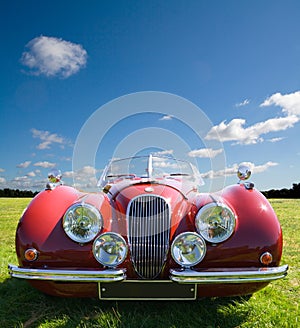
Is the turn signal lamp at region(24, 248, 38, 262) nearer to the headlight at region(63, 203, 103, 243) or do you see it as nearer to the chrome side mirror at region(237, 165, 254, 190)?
the headlight at region(63, 203, 103, 243)

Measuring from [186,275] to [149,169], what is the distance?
2018 millimetres

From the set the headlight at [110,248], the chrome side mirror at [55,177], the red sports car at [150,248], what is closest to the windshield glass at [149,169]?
the chrome side mirror at [55,177]

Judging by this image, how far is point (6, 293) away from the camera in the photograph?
14.5ft

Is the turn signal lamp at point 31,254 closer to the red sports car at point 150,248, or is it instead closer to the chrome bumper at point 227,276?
the red sports car at point 150,248

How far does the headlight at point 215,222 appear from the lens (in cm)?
340

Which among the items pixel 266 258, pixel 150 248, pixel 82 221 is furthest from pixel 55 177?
pixel 266 258

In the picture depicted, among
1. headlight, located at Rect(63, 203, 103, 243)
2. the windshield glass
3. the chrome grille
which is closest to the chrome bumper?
the chrome grille

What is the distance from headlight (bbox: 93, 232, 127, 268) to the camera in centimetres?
329

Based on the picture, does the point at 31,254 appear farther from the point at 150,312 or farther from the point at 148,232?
the point at 150,312

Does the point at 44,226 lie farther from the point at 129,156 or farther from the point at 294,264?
the point at 294,264

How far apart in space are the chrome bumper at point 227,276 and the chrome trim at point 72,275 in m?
0.56

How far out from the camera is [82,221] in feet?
11.4

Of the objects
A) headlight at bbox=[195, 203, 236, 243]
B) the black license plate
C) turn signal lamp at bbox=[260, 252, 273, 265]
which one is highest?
headlight at bbox=[195, 203, 236, 243]

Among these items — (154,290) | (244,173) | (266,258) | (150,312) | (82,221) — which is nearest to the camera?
(154,290)
